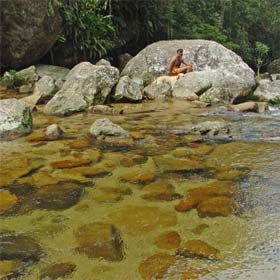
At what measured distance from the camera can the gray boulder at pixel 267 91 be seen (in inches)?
360

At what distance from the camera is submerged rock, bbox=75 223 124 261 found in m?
2.31

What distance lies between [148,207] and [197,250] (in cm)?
69

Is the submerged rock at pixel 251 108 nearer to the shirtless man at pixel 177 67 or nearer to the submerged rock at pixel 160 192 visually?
the shirtless man at pixel 177 67

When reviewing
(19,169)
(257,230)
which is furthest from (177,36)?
(257,230)

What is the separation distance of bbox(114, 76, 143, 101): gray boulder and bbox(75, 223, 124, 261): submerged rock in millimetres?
→ 5843

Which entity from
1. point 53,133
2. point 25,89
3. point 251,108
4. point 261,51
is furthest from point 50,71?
point 261,51

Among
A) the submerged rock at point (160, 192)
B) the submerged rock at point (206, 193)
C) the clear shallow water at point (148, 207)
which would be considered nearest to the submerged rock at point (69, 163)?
the clear shallow water at point (148, 207)

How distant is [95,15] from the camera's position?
41.0 feet

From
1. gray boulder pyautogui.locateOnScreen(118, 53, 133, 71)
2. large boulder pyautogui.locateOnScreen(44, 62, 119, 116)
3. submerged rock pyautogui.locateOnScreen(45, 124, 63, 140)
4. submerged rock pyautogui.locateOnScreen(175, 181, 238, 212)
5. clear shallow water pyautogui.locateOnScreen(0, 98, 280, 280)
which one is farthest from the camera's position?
gray boulder pyautogui.locateOnScreen(118, 53, 133, 71)

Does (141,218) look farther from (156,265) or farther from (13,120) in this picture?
(13,120)

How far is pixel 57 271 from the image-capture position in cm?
214

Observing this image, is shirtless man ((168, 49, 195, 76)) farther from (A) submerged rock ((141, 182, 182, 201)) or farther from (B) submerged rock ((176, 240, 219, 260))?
(B) submerged rock ((176, 240, 219, 260))

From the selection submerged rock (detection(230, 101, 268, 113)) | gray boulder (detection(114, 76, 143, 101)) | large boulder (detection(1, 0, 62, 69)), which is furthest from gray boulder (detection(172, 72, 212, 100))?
large boulder (detection(1, 0, 62, 69))

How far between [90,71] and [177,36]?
8.55 m
